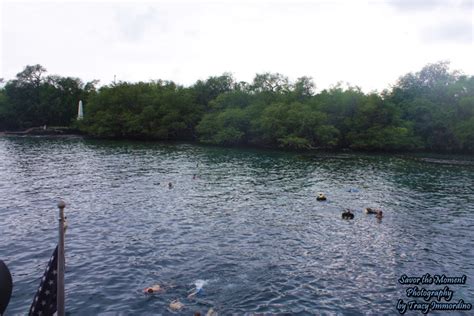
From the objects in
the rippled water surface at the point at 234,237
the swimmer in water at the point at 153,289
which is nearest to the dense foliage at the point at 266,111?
the rippled water surface at the point at 234,237

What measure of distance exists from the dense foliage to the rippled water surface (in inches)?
1626

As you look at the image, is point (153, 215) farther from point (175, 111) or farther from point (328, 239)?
point (175, 111)

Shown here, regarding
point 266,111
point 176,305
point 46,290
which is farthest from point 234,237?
point 266,111

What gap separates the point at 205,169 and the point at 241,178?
8911mm

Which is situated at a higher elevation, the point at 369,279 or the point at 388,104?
the point at 388,104

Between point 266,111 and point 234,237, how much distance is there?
74493mm

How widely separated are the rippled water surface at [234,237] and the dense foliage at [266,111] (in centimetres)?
4131

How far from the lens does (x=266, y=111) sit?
98438 mm

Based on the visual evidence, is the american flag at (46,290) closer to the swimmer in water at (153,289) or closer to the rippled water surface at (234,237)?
the rippled water surface at (234,237)

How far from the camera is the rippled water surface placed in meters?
18.4

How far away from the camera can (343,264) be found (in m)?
22.6

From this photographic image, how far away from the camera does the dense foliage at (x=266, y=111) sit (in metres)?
Result: 93.9

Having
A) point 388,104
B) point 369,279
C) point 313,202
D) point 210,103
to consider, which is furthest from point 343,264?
point 210,103

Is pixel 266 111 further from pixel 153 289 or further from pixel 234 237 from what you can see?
pixel 153 289
